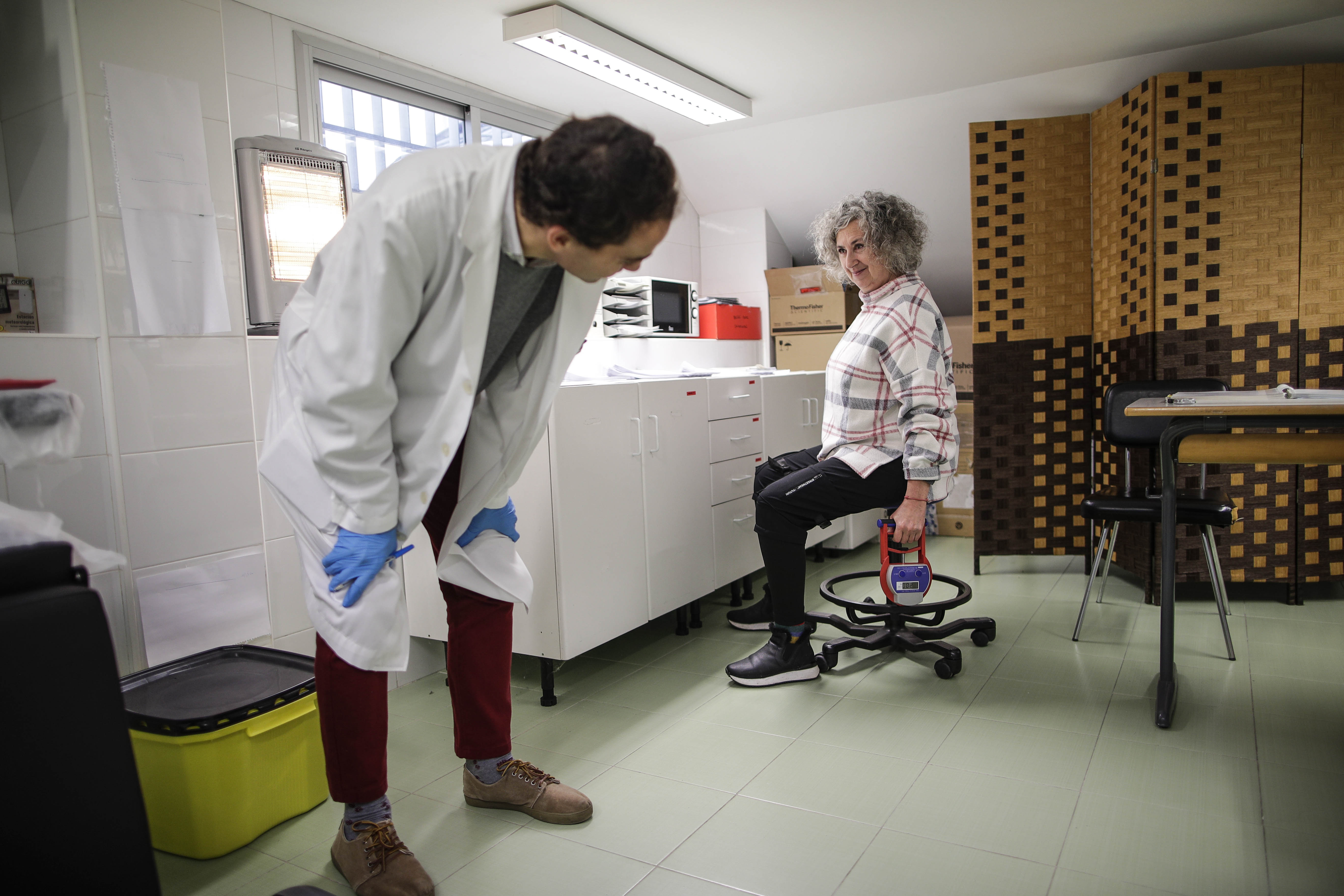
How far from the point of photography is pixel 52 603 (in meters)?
0.86

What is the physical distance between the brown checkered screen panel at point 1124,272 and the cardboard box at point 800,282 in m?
1.35

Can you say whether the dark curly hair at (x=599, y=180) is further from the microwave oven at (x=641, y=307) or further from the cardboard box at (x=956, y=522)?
the cardboard box at (x=956, y=522)

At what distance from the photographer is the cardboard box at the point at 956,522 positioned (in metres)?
4.37

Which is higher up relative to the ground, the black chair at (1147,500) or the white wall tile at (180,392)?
the white wall tile at (180,392)

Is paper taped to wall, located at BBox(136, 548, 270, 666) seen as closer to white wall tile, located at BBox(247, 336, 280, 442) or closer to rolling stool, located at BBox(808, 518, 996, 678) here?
white wall tile, located at BBox(247, 336, 280, 442)

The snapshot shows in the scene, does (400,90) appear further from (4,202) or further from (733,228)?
(733,228)

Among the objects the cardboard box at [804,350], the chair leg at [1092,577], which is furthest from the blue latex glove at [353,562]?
the cardboard box at [804,350]

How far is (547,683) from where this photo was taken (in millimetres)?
2412

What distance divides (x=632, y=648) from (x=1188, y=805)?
169 centimetres

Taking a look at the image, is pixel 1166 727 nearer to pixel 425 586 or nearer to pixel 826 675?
pixel 826 675

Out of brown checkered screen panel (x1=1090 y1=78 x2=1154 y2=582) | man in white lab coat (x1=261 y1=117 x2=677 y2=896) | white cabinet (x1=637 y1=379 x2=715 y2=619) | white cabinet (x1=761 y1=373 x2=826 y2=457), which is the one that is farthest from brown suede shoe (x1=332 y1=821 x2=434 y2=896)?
brown checkered screen panel (x1=1090 y1=78 x2=1154 y2=582)

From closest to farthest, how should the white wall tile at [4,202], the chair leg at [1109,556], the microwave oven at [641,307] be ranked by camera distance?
the white wall tile at [4,202], the chair leg at [1109,556], the microwave oven at [641,307]

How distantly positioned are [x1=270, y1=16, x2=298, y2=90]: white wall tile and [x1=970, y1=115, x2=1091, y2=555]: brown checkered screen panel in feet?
8.66

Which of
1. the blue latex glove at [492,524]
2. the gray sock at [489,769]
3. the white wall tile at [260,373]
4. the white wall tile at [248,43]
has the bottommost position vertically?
the gray sock at [489,769]
